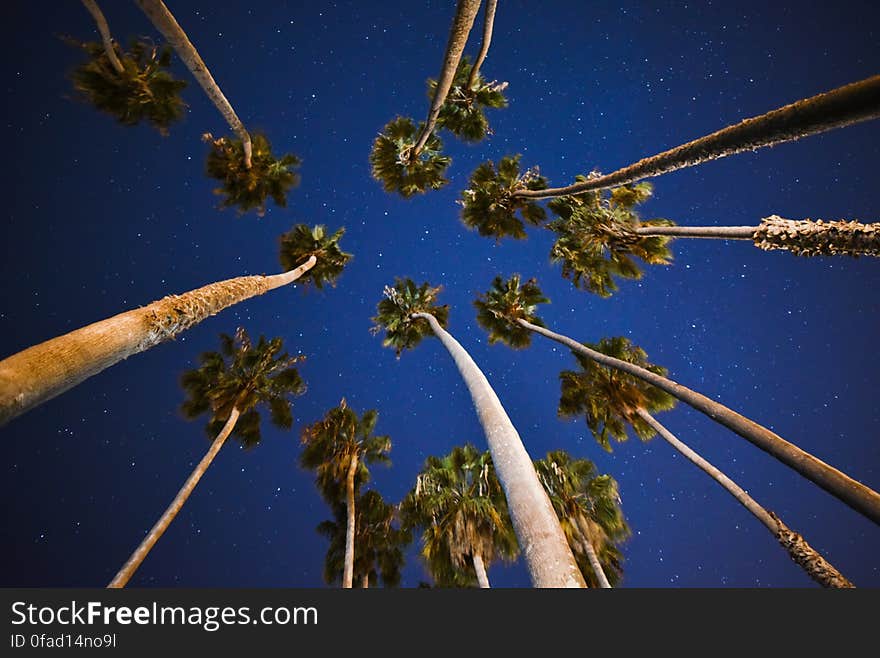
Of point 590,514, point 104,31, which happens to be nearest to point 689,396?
point 590,514

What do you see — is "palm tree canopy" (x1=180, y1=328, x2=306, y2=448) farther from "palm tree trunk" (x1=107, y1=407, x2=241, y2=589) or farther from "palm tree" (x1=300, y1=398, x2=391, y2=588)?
"palm tree" (x1=300, y1=398, x2=391, y2=588)

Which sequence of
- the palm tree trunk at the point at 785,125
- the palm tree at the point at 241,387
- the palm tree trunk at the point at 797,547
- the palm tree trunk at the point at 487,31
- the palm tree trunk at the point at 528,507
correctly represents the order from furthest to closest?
the palm tree at the point at 241,387 < the palm tree trunk at the point at 487,31 < the palm tree trunk at the point at 797,547 < the palm tree trunk at the point at 528,507 < the palm tree trunk at the point at 785,125

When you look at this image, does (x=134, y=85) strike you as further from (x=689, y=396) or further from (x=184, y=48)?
(x=689, y=396)

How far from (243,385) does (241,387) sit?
97mm

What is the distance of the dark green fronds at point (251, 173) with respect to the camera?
11.0 m

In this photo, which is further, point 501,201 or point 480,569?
point 501,201

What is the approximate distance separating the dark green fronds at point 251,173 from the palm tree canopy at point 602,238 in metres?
9.22

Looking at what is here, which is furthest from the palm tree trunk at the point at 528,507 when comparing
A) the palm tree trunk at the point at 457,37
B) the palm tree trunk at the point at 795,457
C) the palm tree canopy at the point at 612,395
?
the palm tree canopy at the point at 612,395

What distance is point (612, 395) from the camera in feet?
39.7

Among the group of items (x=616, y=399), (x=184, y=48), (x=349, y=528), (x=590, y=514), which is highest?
(x=184, y=48)

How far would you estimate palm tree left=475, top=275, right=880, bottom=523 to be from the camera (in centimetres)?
478

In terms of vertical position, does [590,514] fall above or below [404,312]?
below

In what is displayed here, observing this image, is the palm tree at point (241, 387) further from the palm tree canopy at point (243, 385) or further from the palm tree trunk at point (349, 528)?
the palm tree trunk at point (349, 528)

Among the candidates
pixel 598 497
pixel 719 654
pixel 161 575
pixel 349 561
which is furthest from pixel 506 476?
pixel 161 575
